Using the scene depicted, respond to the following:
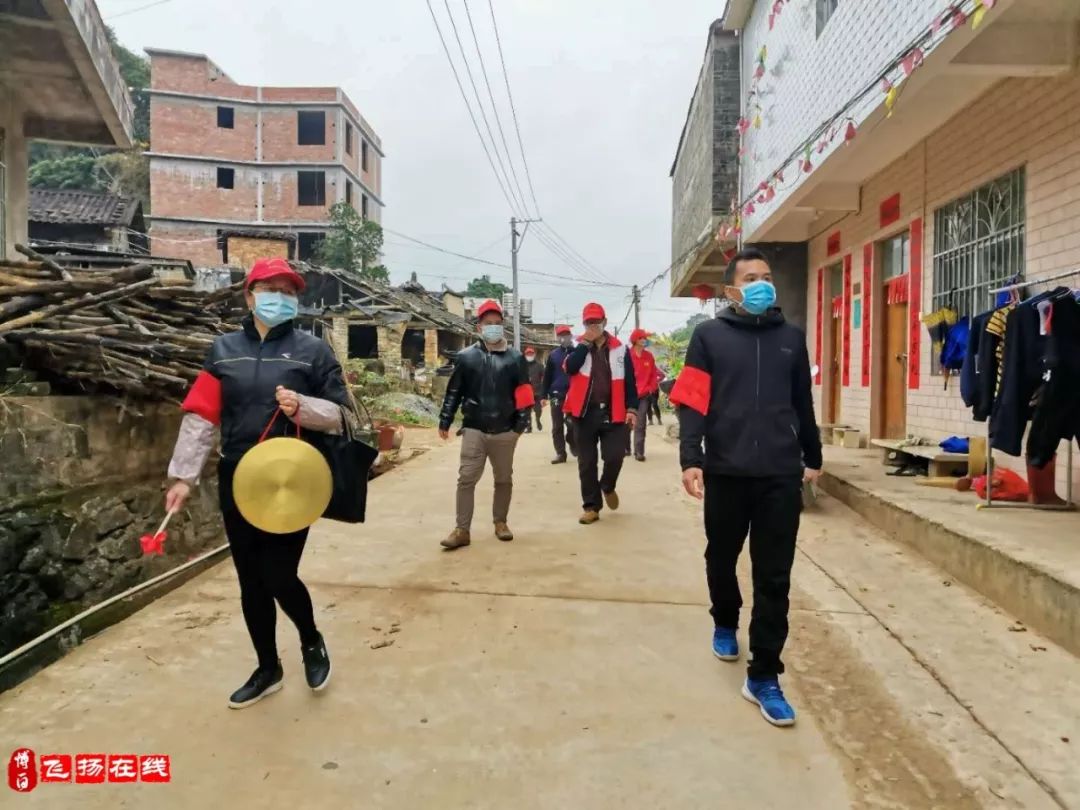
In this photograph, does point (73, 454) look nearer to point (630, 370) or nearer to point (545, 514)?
point (545, 514)

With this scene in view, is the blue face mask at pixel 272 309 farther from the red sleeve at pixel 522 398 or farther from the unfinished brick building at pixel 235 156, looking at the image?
the unfinished brick building at pixel 235 156

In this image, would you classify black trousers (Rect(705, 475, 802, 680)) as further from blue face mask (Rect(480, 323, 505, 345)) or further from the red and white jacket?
the red and white jacket


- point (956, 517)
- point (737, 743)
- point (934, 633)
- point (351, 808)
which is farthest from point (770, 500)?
Answer: point (956, 517)

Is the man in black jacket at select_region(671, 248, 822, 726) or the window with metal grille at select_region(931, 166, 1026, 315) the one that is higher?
the window with metal grille at select_region(931, 166, 1026, 315)

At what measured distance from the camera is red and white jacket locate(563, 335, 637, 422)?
634cm

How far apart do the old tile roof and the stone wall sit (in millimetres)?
18256

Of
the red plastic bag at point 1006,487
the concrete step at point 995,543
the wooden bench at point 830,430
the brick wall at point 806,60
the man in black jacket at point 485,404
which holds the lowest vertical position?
the concrete step at point 995,543

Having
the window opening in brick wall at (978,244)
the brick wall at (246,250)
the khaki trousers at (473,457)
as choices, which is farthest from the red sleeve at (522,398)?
the brick wall at (246,250)

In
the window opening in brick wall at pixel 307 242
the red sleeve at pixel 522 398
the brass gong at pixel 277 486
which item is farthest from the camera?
the window opening in brick wall at pixel 307 242

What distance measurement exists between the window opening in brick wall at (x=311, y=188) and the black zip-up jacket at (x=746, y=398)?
1508 inches

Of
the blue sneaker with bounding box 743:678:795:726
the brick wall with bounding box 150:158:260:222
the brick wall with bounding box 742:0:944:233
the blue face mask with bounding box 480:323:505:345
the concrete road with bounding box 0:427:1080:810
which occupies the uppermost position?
the brick wall with bounding box 150:158:260:222

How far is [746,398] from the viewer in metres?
3.02

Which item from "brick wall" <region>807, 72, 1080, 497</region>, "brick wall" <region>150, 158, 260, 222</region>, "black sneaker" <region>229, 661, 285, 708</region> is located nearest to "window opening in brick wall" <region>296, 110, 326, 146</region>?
"brick wall" <region>150, 158, 260, 222</region>

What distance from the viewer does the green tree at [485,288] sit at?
53381mm
